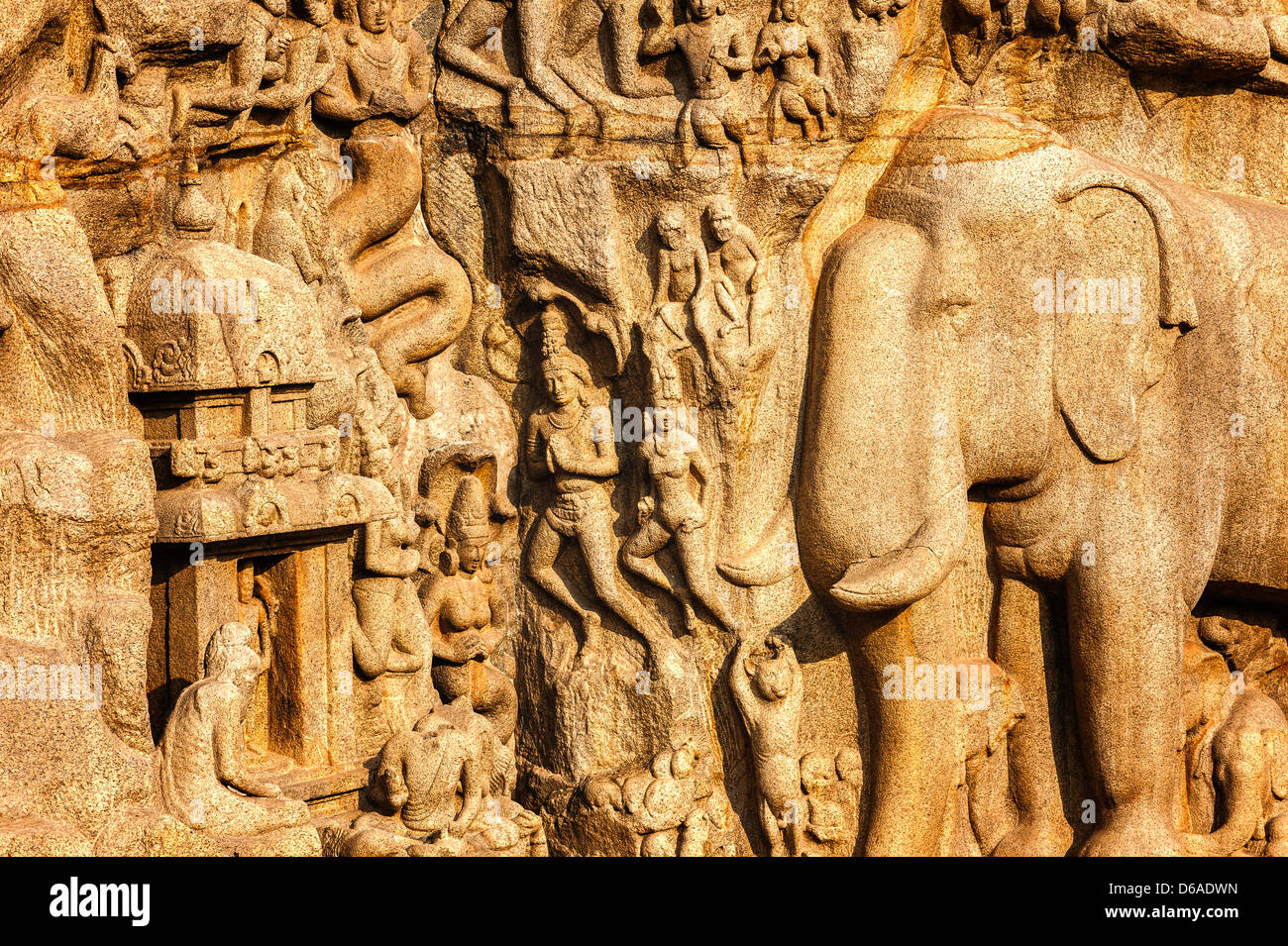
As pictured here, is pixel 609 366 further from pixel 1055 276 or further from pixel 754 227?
pixel 1055 276

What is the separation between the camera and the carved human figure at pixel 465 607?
9086 mm

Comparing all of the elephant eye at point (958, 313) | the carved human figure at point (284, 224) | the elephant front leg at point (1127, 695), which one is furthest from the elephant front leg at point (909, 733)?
the carved human figure at point (284, 224)

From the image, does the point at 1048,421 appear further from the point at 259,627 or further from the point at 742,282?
the point at 259,627

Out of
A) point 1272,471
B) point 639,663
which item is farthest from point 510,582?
point 1272,471

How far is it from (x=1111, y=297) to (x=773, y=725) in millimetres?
2370

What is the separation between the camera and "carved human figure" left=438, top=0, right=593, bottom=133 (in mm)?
8781

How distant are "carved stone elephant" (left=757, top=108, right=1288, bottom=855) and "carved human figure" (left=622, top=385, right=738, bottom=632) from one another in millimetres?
434

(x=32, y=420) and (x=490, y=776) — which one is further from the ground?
(x=32, y=420)

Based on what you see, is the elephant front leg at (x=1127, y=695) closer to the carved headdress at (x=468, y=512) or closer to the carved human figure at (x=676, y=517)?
the carved human figure at (x=676, y=517)

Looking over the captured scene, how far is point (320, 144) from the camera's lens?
28.9 ft

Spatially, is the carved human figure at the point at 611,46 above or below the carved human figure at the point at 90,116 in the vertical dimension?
above

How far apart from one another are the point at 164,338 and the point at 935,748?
3748 millimetres

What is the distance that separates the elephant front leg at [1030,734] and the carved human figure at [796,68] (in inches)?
88.7

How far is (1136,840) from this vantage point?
9.06 meters
